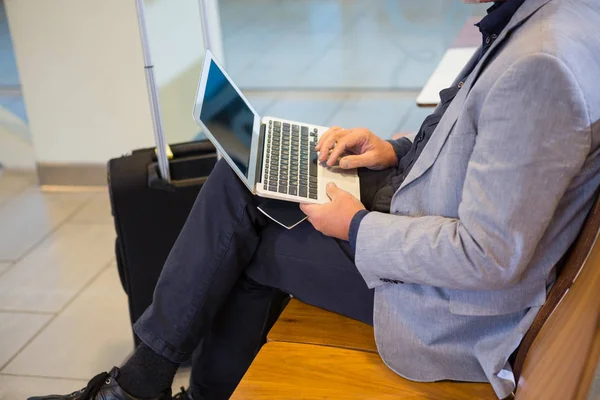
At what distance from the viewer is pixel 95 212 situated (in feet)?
9.20

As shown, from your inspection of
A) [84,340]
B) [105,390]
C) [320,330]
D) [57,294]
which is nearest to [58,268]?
[57,294]

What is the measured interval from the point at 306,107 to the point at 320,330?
257 centimetres

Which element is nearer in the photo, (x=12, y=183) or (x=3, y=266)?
(x=3, y=266)

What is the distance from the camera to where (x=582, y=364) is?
993mm

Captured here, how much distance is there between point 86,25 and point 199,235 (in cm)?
165

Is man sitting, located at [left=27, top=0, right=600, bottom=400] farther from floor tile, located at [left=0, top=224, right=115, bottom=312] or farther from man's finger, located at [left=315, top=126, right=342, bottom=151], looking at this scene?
floor tile, located at [left=0, top=224, right=115, bottom=312]

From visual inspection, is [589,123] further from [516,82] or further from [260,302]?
[260,302]

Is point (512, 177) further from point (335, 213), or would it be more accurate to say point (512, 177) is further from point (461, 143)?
point (335, 213)

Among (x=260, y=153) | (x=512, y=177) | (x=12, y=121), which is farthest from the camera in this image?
(x=12, y=121)

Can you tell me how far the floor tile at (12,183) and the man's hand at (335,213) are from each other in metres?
2.08

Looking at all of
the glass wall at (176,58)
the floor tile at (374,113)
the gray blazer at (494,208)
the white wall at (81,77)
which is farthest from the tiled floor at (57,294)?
the floor tile at (374,113)

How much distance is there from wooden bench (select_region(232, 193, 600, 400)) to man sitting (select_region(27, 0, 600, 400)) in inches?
1.0

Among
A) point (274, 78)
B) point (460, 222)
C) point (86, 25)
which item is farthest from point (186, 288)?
point (274, 78)

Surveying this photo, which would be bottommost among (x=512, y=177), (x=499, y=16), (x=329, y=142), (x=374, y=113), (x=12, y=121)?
(x=374, y=113)
